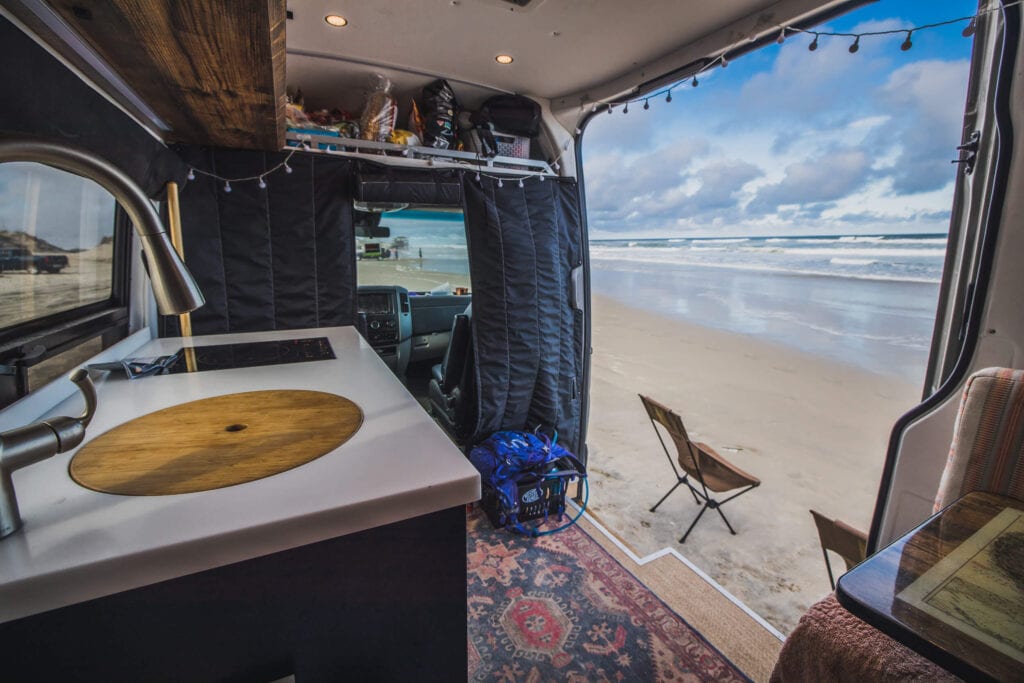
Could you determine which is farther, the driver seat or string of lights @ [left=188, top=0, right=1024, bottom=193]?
the driver seat

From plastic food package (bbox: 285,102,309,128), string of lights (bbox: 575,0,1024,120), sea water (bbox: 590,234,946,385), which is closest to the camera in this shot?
string of lights (bbox: 575,0,1024,120)

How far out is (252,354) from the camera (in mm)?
1394

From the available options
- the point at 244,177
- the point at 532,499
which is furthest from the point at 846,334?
the point at 244,177

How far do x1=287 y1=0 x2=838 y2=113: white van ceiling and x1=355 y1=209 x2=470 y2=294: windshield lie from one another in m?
0.78

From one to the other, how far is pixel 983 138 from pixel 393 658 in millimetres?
1809

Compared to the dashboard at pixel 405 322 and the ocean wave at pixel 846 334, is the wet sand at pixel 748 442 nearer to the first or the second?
the dashboard at pixel 405 322

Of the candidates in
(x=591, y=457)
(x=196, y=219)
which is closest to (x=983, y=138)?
(x=196, y=219)

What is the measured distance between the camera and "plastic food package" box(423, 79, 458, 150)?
7.14 feet

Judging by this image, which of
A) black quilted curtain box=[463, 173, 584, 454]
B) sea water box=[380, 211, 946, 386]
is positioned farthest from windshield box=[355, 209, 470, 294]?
black quilted curtain box=[463, 173, 584, 454]

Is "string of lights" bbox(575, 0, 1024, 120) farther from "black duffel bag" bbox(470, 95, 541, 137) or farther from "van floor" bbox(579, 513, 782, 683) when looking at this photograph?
"van floor" bbox(579, 513, 782, 683)

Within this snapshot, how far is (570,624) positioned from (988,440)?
1399mm

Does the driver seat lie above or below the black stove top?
below

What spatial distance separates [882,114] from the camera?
6.37 metres

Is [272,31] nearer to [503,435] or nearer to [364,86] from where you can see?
[364,86]
